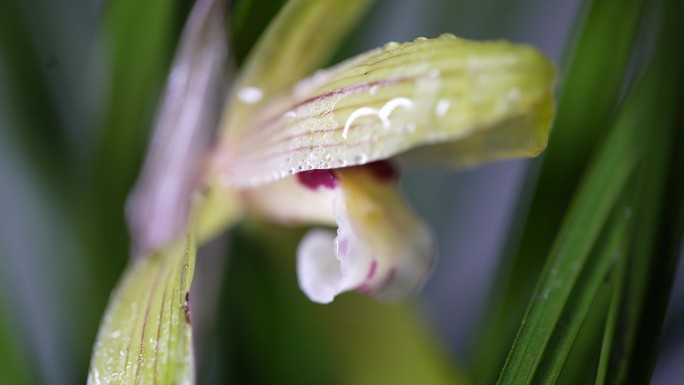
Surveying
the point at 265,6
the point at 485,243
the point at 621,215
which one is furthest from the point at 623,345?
the point at 485,243

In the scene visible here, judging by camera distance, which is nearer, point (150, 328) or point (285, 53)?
point (150, 328)

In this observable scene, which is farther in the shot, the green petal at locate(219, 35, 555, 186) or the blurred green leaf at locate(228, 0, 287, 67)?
the blurred green leaf at locate(228, 0, 287, 67)

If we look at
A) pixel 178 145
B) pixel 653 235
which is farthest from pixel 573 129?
pixel 178 145

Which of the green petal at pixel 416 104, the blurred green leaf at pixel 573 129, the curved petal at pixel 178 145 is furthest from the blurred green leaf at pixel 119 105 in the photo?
the blurred green leaf at pixel 573 129

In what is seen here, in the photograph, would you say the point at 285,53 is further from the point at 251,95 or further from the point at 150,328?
the point at 150,328

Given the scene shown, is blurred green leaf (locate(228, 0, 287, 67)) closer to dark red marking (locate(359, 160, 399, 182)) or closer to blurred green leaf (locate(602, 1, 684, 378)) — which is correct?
dark red marking (locate(359, 160, 399, 182))

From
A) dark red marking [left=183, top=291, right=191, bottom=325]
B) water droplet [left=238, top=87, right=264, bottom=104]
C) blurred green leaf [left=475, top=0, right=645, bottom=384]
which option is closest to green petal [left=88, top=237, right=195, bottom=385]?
dark red marking [left=183, top=291, right=191, bottom=325]

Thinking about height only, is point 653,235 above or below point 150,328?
above
